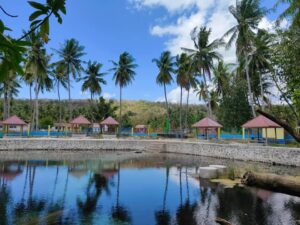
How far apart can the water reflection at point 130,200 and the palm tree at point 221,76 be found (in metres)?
29.9

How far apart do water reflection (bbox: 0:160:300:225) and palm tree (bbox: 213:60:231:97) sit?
2992cm

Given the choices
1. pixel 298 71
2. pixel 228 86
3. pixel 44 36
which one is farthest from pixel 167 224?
pixel 228 86

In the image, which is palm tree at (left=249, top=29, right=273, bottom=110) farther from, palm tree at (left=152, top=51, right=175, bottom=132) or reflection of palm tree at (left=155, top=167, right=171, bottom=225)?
reflection of palm tree at (left=155, top=167, right=171, bottom=225)

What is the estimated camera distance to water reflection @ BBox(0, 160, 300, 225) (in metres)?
9.88

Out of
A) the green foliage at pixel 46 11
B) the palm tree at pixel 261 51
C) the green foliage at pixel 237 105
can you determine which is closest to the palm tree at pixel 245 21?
the palm tree at pixel 261 51

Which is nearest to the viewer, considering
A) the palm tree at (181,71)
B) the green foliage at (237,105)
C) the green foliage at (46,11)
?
the green foliage at (46,11)

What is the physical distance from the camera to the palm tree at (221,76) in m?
46.8

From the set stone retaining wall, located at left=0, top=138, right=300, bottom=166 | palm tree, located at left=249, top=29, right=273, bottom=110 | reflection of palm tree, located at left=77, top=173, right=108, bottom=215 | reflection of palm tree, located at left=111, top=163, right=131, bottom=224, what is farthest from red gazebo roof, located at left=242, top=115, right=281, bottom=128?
reflection of palm tree, located at left=111, top=163, right=131, bottom=224

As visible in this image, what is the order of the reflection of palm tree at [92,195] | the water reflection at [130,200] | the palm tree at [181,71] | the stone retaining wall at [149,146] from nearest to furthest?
the water reflection at [130,200]
the reflection of palm tree at [92,195]
the stone retaining wall at [149,146]
the palm tree at [181,71]

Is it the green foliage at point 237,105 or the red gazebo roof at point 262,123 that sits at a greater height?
the green foliage at point 237,105

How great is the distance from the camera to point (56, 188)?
48.8ft

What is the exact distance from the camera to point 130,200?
41.9 feet

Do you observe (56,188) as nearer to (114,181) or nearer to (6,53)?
(114,181)

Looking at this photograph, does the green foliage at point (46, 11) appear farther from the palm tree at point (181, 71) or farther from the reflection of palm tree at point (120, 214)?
the palm tree at point (181, 71)
